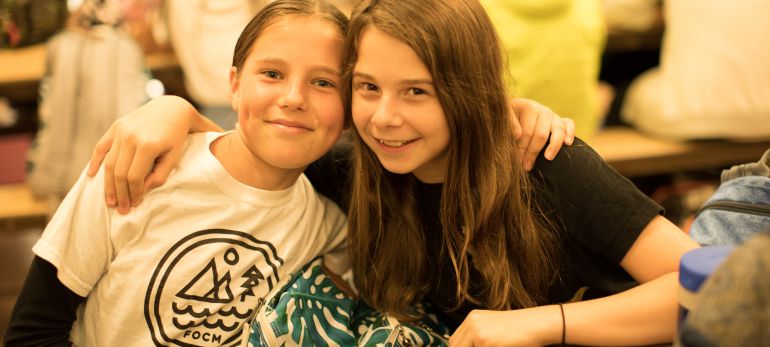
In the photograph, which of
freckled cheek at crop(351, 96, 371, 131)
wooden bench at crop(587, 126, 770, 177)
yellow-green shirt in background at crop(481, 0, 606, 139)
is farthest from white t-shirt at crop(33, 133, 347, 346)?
wooden bench at crop(587, 126, 770, 177)

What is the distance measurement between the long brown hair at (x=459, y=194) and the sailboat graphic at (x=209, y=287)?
28 cm

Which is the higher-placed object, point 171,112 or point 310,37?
point 310,37

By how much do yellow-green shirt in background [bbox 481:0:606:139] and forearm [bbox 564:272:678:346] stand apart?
1.32m

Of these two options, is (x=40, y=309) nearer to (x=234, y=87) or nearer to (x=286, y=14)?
(x=234, y=87)

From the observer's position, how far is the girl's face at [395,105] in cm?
120

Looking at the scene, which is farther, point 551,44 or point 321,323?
point 551,44

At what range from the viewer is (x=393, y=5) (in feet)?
3.96

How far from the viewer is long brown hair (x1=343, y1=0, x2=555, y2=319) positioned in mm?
1205

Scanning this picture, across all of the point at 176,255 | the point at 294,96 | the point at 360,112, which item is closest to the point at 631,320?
the point at 360,112

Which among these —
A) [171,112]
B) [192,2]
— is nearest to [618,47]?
[192,2]

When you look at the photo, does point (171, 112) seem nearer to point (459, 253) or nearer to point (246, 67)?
point (246, 67)

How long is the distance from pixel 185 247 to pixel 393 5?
1.86 feet

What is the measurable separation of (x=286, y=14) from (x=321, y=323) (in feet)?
1.88

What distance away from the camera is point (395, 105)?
1226 millimetres
